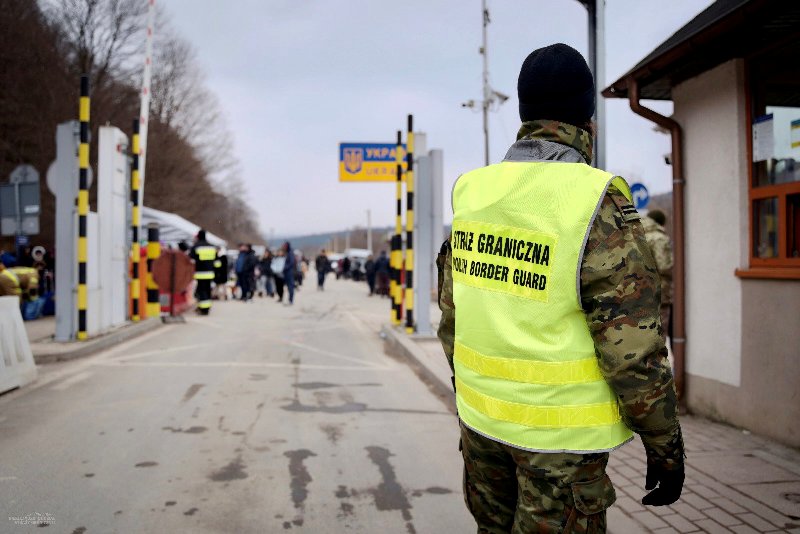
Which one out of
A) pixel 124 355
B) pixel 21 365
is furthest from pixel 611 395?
pixel 124 355

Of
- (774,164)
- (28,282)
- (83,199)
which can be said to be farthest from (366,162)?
(774,164)

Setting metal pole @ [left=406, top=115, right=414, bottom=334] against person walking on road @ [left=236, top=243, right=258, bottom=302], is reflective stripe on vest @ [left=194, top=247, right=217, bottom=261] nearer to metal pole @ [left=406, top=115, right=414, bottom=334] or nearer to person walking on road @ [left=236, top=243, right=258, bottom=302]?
person walking on road @ [left=236, top=243, right=258, bottom=302]

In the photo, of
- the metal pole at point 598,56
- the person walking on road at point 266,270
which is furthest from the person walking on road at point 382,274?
the metal pole at point 598,56

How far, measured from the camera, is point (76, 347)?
9039 mm

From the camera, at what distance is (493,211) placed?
6.51 ft

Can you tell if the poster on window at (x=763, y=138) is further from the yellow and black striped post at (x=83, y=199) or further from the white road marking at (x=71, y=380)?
the yellow and black striped post at (x=83, y=199)

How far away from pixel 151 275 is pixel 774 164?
1259 cm

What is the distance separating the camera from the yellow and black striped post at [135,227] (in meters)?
12.3

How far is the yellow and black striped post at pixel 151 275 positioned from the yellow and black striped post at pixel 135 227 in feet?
2.83

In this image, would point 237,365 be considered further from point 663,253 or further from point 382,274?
point 382,274

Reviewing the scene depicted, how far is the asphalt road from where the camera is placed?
3.67 metres

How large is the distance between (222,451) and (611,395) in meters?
3.66

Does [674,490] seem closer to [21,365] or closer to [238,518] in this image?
[238,518]

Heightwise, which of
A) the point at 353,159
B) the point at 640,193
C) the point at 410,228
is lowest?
the point at 410,228
